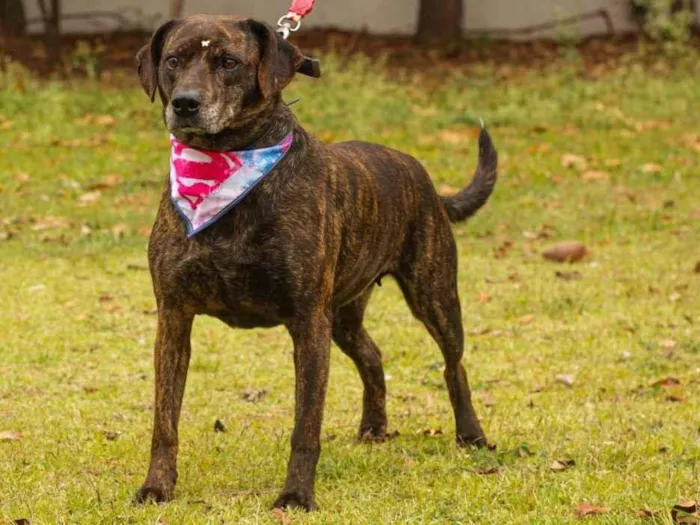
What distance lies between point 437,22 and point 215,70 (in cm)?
1935

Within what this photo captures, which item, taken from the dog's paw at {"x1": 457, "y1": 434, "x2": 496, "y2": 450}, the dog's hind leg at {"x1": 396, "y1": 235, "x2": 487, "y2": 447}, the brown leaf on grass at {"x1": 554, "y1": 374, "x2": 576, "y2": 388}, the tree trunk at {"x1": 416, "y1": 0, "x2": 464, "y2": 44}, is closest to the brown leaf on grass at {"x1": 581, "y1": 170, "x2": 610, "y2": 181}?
the brown leaf on grass at {"x1": 554, "y1": 374, "x2": 576, "y2": 388}

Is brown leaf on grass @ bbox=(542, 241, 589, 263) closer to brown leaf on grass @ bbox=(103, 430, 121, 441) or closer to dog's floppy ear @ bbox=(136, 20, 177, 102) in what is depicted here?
brown leaf on grass @ bbox=(103, 430, 121, 441)

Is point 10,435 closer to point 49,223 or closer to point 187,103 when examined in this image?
point 187,103

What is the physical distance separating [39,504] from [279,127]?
6.00ft

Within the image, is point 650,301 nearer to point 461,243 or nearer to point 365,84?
point 461,243

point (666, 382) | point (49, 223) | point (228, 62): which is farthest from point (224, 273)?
point (49, 223)

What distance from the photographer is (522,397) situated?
322 inches

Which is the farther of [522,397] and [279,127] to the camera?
[522,397]

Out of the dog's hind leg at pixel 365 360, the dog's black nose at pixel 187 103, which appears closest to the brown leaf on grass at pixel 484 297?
the dog's hind leg at pixel 365 360

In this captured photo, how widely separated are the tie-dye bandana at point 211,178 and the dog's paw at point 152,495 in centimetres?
105

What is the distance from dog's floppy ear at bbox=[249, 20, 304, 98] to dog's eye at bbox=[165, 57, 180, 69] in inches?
13.1

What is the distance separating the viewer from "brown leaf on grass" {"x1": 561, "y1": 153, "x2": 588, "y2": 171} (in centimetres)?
1595

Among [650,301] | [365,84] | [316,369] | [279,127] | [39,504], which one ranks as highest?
[279,127]

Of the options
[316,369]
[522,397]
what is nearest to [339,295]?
[316,369]
